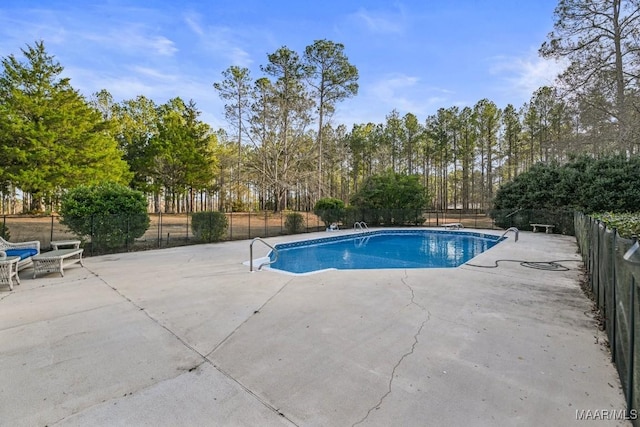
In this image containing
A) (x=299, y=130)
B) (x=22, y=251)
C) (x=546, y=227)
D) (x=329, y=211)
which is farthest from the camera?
(x=299, y=130)

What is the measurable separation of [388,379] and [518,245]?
9.54 meters

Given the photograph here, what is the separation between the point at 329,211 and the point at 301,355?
13.3m

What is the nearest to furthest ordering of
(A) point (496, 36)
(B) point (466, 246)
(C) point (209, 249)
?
(C) point (209, 249) < (A) point (496, 36) < (B) point (466, 246)

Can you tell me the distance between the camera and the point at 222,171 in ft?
97.6

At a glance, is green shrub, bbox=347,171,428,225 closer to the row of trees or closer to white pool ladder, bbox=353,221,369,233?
white pool ladder, bbox=353,221,369,233

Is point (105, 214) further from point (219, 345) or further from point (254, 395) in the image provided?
point (254, 395)

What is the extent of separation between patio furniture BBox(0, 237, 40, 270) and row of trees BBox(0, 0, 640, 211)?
13472 mm

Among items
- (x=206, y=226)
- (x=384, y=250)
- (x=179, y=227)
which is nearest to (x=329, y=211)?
(x=384, y=250)

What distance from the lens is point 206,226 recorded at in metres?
10.8

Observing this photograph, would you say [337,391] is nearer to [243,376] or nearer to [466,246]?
[243,376]

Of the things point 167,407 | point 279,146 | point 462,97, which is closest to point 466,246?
point 167,407

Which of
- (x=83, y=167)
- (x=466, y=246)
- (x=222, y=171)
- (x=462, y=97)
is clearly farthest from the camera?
(x=222, y=171)

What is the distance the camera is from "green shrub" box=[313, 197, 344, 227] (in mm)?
15820

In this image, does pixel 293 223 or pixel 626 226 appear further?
A: pixel 293 223
